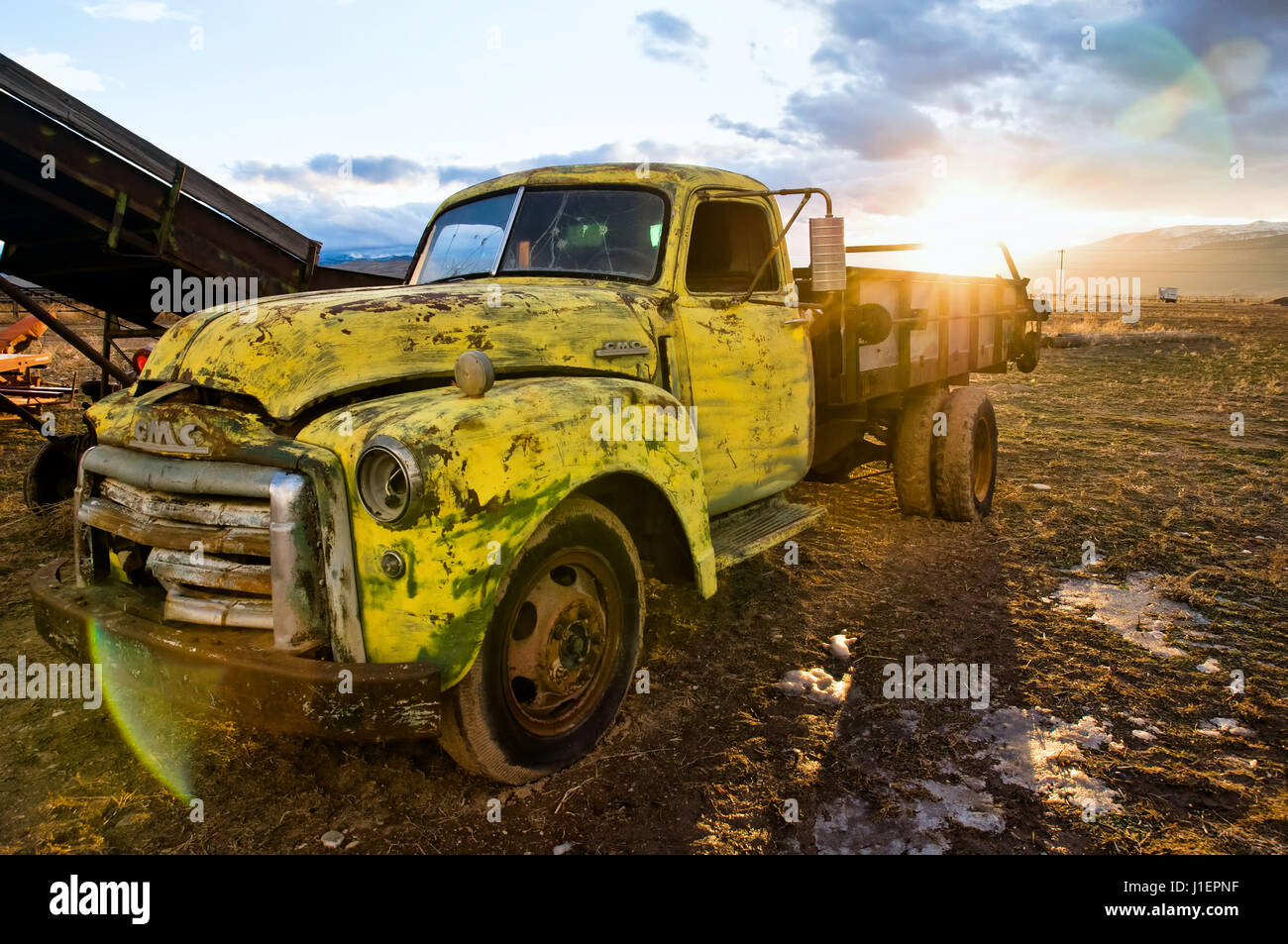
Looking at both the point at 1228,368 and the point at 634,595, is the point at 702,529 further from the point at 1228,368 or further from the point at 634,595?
the point at 1228,368

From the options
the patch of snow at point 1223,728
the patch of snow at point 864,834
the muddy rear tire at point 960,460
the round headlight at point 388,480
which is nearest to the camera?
the round headlight at point 388,480

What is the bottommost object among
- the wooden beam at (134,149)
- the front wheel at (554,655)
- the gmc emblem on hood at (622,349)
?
the front wheel at (554,655)

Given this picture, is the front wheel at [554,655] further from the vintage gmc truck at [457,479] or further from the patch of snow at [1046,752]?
the patch of snow at [1046,752]

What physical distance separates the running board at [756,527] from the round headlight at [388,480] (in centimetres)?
159

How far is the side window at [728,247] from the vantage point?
3943mm

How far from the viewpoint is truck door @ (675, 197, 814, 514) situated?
3715mm

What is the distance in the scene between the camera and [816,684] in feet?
11.5

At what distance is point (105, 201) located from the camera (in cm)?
528

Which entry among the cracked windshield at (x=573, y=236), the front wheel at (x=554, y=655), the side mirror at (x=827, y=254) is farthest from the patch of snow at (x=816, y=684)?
the cracked windshield at (x=573, y=236)

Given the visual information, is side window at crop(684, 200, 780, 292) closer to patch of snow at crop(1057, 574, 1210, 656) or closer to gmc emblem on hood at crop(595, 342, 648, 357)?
gmc emblem on hood at crop(595, 342, 648, 357)

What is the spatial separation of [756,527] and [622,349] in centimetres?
128

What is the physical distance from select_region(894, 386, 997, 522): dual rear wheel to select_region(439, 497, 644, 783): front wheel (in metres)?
3.28

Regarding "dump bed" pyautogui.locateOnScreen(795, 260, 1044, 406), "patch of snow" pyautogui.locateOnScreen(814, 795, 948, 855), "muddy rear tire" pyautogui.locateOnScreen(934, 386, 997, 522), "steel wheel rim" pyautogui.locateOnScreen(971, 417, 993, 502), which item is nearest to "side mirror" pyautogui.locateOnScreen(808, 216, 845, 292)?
"dump bed" pyautogui.locateOnScreen(795, 260, 1044, 406)
